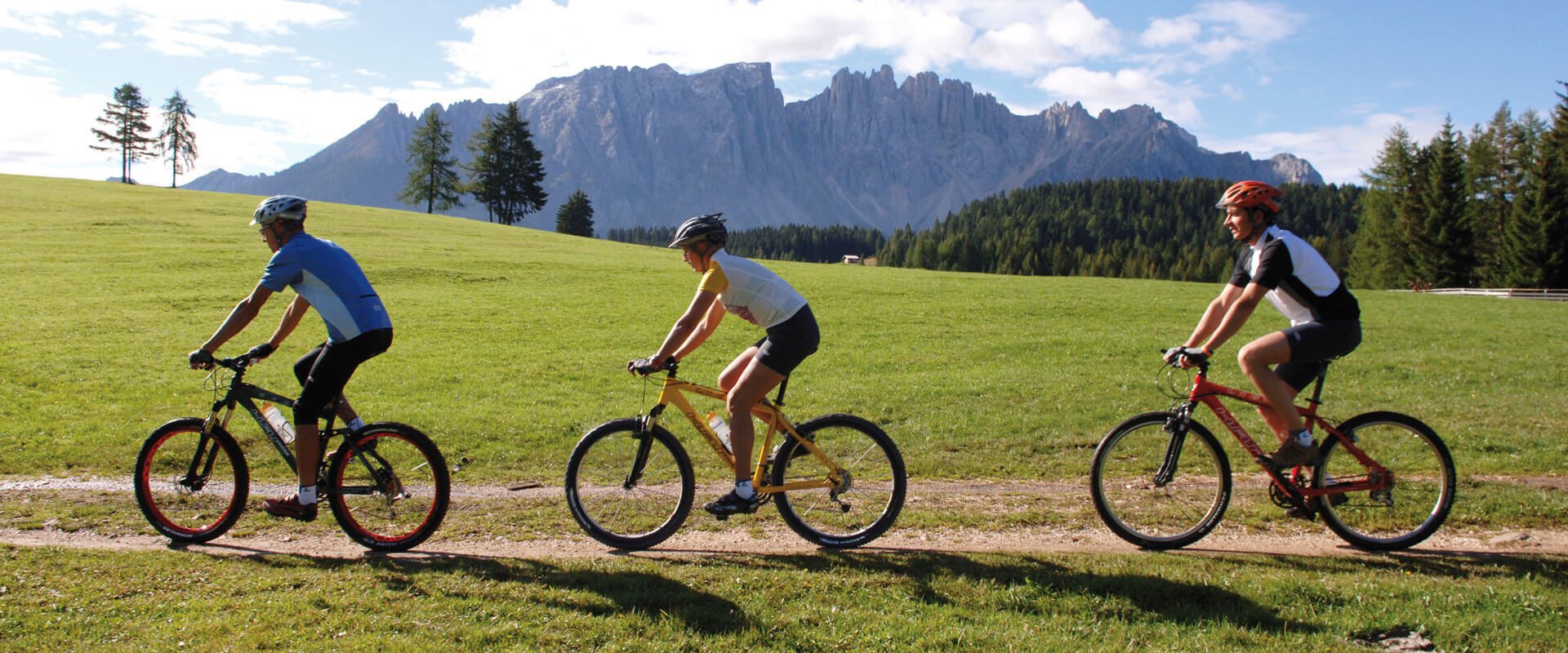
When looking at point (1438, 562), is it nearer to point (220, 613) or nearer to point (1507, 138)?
point (220, 613)

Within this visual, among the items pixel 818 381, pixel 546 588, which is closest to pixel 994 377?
pixel 818 381

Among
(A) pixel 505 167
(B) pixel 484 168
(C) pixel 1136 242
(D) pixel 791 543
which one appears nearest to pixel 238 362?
(D) pixel 791 543

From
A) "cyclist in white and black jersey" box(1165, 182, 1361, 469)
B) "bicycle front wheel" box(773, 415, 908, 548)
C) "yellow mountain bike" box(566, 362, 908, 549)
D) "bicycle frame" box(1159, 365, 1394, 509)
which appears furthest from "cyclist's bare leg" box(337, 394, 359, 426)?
"bicycle frame" box(1159, 365, 1394, 509)

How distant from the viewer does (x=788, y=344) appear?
6781 mm

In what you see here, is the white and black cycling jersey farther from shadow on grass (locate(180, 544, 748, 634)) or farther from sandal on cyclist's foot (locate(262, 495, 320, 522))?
sandal on cyclist's foot (locate(262, 495, 320, 522))

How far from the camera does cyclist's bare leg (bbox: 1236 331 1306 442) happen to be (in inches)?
265

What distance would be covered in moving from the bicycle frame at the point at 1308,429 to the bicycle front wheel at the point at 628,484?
404cm

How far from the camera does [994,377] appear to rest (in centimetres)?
1652

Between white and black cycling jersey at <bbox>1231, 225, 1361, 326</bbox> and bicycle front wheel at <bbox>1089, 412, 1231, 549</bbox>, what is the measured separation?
4.15 ft

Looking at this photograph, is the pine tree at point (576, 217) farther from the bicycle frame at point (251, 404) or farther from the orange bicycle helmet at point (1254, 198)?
the orange bicycle helmet at point (1254, 198)

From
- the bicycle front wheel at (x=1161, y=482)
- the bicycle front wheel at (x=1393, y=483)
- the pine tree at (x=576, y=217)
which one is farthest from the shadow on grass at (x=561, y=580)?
the pine tree at (x=576, y=217)

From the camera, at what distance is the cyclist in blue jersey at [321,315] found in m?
6.77

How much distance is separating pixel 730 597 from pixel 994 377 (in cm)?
1167

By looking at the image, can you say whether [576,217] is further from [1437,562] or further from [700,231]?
[1437,562]
